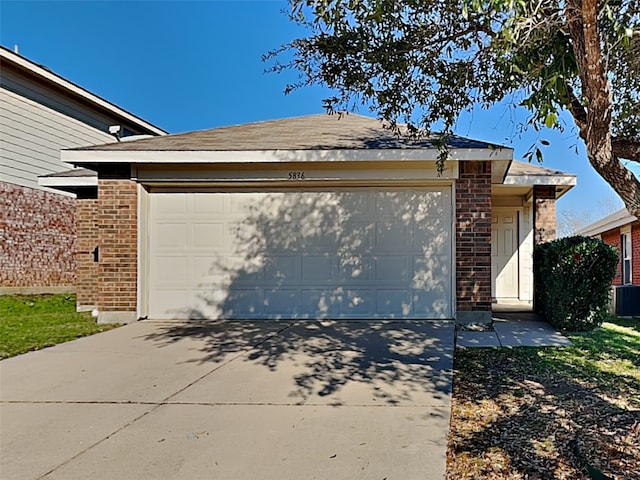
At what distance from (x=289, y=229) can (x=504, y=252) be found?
6.49 metres

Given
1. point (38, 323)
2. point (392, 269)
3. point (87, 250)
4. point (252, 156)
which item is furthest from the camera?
point (87, 250)

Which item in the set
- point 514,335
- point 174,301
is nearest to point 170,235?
point 174,301

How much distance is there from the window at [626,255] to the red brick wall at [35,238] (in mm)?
18001

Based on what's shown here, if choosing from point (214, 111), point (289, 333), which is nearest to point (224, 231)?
point (289, 333)

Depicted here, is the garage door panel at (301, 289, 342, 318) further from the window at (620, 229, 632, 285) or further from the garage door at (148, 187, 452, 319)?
the window at (620, 229, 632, 285)

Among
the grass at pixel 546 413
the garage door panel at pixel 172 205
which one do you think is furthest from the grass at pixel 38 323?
the grass at pixel 546 413

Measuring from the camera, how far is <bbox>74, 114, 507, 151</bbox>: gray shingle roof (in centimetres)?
808

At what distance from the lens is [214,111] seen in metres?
27.4

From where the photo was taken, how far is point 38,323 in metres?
8.84

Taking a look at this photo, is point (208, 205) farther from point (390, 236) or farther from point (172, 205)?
point (390, 236)

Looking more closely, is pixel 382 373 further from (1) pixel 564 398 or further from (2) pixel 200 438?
(2) pixel 200 438

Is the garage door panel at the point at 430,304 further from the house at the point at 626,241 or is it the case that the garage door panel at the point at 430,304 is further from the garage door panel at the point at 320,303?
the house at the point at 626,241

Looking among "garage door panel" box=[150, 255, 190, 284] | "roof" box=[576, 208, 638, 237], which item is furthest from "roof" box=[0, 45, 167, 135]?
"roof" box=[576, 208, 638, 237]

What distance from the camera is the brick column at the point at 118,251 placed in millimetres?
8383
